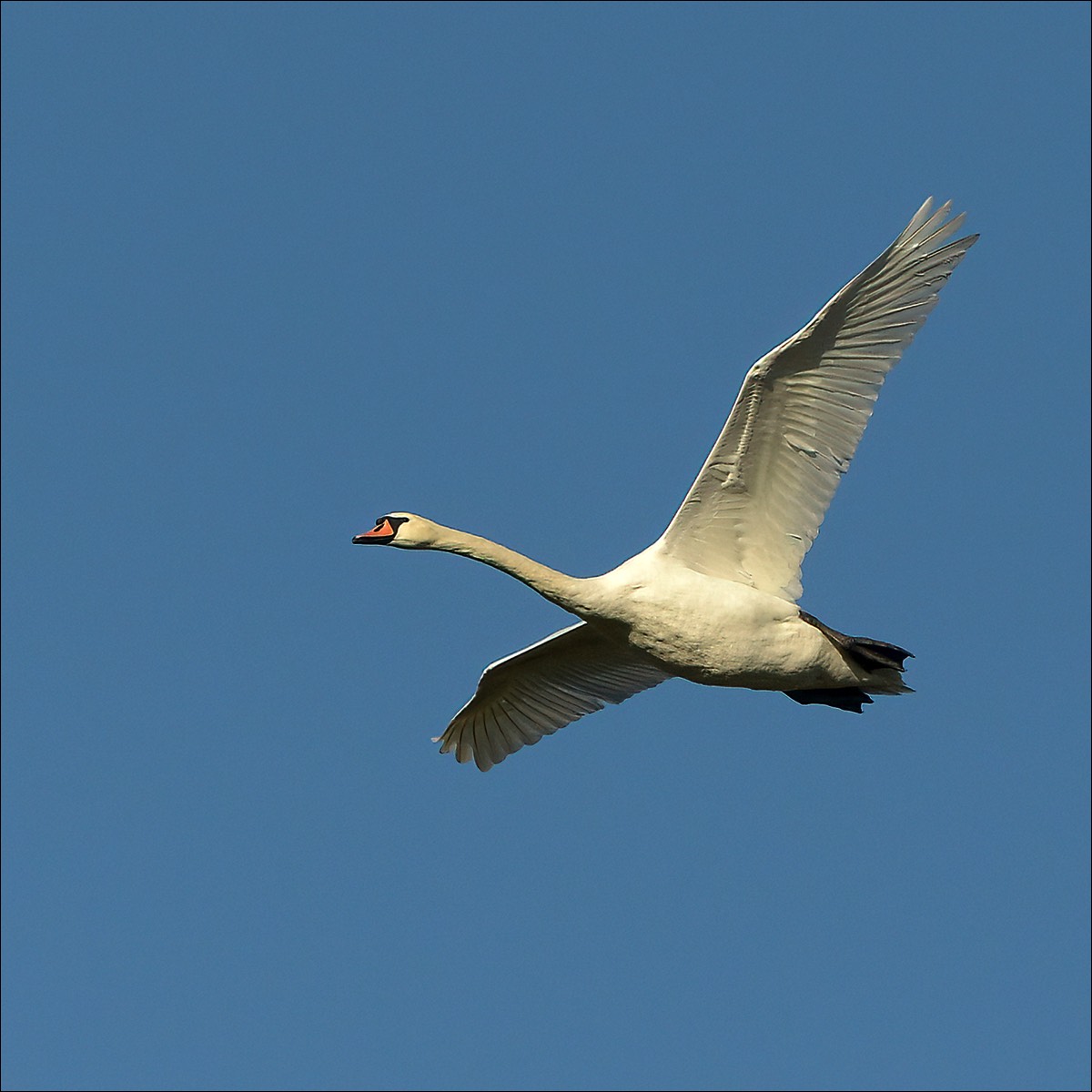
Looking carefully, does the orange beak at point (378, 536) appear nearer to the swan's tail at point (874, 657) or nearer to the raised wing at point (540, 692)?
the raised wing at point (540, 692)

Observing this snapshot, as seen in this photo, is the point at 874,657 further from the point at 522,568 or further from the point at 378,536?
the point at 378,536

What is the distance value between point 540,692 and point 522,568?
2.94 m

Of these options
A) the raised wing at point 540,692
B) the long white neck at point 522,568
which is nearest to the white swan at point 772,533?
the long white neck at point 522,568

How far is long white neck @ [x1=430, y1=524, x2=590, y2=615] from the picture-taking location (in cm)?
1645

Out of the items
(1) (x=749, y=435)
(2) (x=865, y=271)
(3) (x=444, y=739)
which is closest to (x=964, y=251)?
(2) (x=865, y=271)

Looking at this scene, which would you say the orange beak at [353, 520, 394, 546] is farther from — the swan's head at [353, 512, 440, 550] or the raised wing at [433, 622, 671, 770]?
the raised wing at [433, 622, 671, 770]

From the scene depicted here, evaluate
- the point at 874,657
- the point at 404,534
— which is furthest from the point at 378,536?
the point at 874,657

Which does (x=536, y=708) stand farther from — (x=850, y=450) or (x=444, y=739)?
(x=850, y=450)

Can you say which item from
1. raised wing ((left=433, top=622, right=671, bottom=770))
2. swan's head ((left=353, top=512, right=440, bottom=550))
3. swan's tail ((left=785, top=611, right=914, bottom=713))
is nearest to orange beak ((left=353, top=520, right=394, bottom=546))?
swan's head ((left=353, top=512, right=440, bottom=550))

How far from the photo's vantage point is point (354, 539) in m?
17.0

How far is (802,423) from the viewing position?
16.9 meters

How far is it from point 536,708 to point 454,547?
2991 millimetres

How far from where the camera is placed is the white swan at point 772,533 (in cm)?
1652

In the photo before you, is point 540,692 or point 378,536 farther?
point 540,692
